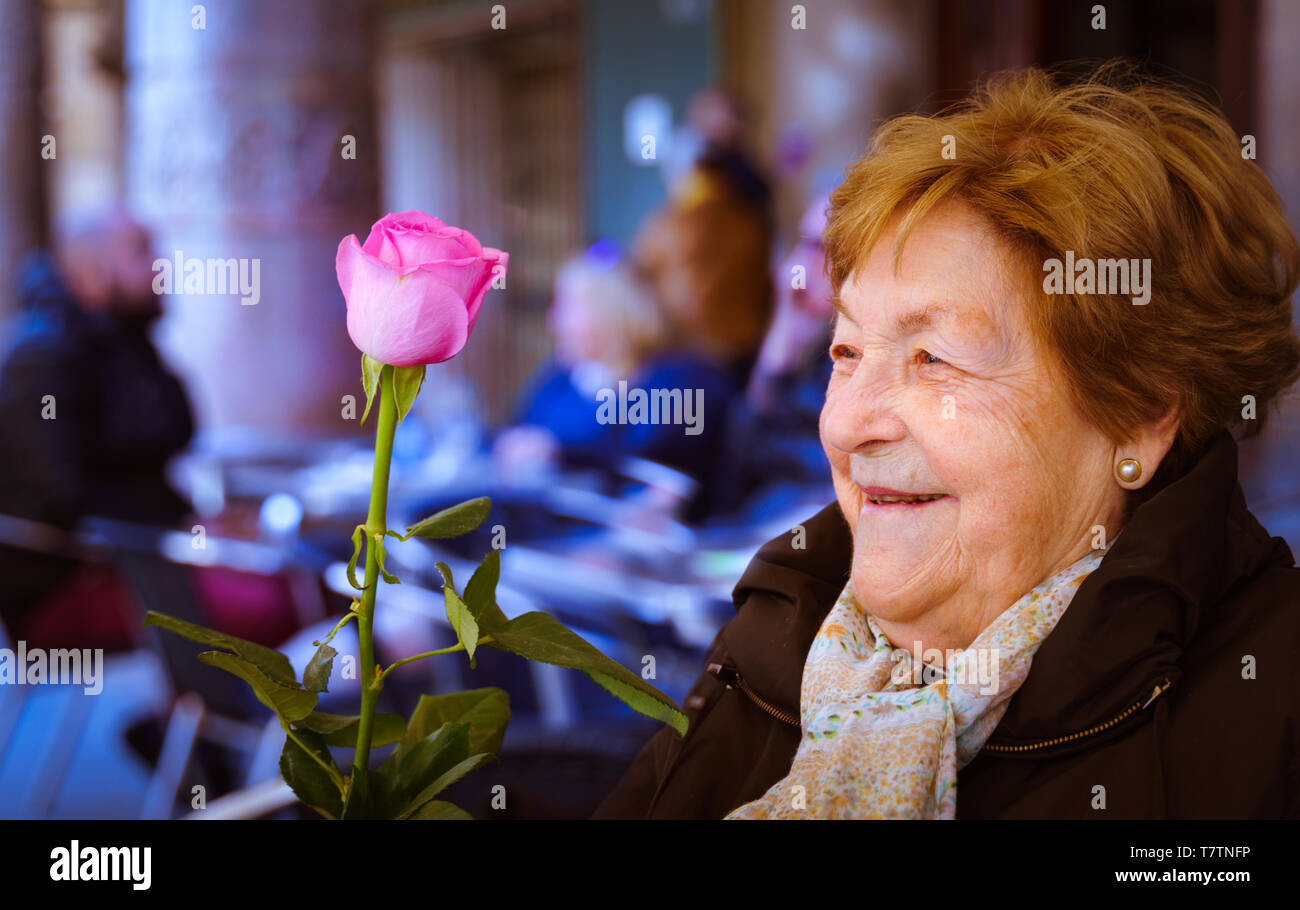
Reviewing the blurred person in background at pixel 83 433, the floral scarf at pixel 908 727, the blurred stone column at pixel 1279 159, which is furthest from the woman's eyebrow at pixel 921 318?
the blurred person in background at pixel 83 433

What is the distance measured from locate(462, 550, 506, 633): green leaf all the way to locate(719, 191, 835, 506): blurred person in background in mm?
2902

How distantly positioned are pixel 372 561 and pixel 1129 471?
0.77 metres

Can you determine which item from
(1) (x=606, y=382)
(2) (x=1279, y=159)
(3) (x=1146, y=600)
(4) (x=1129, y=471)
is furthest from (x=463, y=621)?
(1) (x=606, y=382)

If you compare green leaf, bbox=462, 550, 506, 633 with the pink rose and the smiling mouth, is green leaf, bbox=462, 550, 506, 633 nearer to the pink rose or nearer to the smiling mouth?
the pink rose

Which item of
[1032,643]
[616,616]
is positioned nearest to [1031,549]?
[1032,643]

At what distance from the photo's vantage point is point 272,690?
2.49ft

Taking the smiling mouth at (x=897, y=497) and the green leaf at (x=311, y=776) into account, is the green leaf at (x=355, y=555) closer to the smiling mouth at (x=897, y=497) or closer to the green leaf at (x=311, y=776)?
the green leaf at (x=311, y=776)

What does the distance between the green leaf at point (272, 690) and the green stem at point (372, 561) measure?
0.13ft

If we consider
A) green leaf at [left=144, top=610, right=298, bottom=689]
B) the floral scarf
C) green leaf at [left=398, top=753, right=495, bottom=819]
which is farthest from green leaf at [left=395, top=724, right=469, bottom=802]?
the floral scarf

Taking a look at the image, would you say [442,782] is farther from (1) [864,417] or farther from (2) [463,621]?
(1) [864,417]

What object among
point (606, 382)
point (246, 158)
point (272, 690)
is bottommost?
point (272, 690)

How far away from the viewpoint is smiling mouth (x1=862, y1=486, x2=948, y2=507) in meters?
1.14

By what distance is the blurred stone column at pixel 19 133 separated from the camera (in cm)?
407

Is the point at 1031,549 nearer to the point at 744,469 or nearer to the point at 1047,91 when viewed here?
the point at 1047,91
